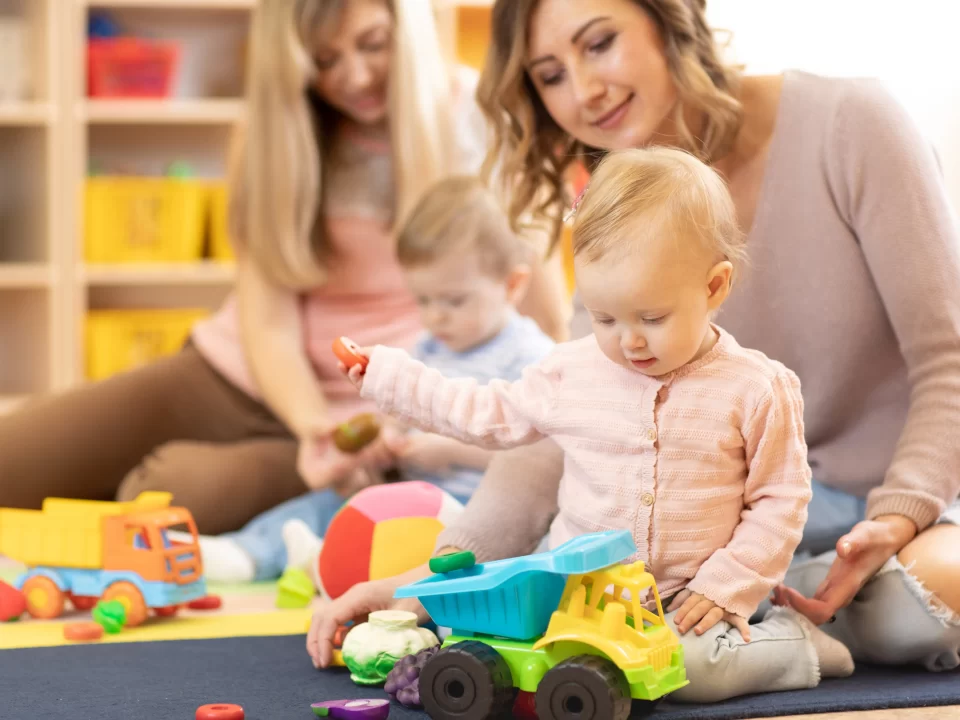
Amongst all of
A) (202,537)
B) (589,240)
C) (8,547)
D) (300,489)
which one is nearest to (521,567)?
(589,240)

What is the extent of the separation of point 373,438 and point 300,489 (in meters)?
0.29

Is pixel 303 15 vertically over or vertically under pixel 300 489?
over

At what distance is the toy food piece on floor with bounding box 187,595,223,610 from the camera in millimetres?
1480

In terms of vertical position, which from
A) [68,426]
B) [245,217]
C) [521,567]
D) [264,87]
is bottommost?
[68,426]

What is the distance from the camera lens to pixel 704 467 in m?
1.05

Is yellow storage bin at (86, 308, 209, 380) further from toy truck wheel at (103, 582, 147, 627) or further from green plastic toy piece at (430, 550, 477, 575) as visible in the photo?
green plastic toy piece at (430, 550, 477, 575)

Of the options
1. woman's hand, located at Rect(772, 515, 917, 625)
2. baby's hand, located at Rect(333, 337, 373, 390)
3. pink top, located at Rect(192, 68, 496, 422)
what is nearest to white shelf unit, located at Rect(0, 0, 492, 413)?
pink top, located at Rect(192, 68, 496, 422)

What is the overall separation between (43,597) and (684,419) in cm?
82

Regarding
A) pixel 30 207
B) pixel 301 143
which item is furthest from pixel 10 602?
pixel 30 207

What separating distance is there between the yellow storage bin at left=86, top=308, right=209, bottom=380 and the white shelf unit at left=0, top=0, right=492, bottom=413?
5cm

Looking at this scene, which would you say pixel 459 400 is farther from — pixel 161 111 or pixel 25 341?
pixel 25 341

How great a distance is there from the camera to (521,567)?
37.6 inches

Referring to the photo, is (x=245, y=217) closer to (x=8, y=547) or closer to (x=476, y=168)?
(x=476, y=168)

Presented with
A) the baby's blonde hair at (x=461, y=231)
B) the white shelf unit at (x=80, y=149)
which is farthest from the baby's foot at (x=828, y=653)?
the white shelf unit at (x=80, y=149)
